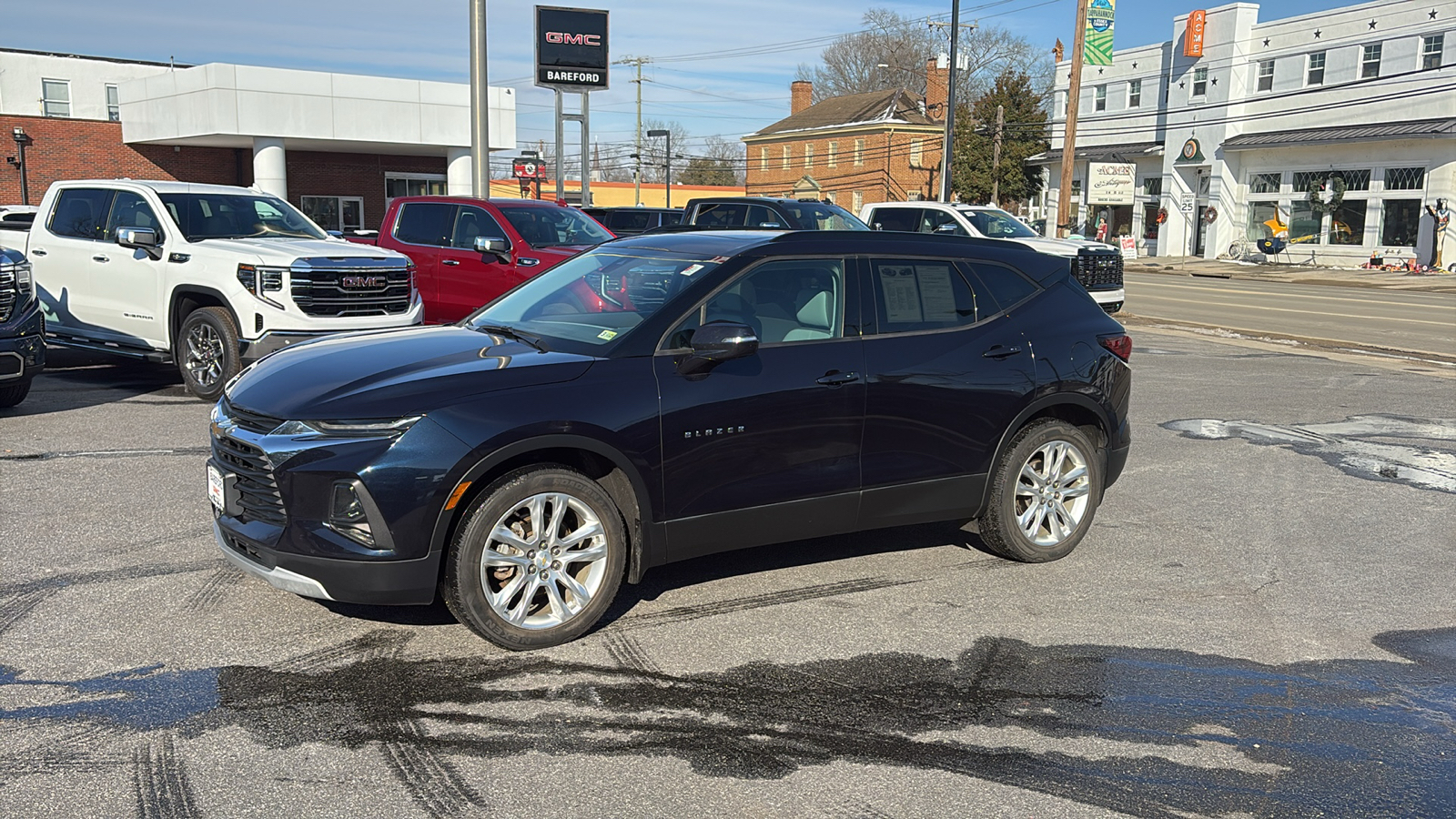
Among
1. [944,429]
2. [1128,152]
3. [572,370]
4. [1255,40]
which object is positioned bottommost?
[944,429]

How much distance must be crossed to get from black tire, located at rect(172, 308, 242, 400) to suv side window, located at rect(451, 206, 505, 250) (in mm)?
3821

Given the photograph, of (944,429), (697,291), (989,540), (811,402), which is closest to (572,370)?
(697,291)

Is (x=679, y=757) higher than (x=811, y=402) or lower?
lower

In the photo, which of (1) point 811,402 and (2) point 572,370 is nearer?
(2) point 572,370

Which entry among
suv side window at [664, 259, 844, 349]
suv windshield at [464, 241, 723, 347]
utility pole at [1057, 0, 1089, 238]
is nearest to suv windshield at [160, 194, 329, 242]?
suv windshield at [464, 241, 723, 347]

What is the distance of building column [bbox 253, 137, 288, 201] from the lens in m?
33.6

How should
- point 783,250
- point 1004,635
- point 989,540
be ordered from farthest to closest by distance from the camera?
1. point 989,540
2. point 783,250
3. point 1004,635

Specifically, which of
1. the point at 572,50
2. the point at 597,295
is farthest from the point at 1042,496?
the point at 572,50

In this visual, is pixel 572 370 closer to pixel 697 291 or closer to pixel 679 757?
pixel 697 291

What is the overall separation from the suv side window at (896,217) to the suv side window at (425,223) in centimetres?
938

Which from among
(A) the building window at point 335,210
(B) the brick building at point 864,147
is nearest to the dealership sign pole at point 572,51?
(A) the building window at point 335,210

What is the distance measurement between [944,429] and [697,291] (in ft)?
4.93

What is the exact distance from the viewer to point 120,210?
37.7 feet

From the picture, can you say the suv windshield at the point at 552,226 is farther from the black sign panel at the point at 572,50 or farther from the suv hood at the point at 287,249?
the black sign panel at the point at 572,50
